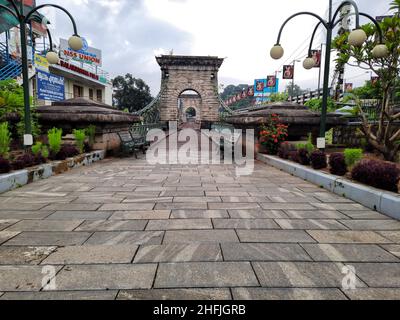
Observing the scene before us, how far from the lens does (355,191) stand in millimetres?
4176

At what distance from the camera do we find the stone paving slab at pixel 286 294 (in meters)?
1.84

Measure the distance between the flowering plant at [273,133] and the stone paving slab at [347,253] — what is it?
18.8 ft

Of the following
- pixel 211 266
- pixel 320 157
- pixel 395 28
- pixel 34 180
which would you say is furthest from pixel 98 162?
pixel 395 28

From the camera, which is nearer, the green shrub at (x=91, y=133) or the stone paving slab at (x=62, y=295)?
the stone paving slab at (x=62, y=295)

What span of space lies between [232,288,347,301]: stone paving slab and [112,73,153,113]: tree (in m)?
33.6

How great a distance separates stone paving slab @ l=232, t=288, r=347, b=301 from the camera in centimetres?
184

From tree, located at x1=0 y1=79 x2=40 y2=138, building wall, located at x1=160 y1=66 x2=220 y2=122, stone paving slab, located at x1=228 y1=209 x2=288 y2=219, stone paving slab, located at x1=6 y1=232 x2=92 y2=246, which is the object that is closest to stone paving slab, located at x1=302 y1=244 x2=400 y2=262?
stone paving slab, located at x1=228 y1=209 x2=288 y2=219

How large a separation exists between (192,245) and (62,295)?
119 cm

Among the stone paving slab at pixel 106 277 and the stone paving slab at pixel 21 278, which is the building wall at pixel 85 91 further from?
the stone paving slab at pixel 106 277

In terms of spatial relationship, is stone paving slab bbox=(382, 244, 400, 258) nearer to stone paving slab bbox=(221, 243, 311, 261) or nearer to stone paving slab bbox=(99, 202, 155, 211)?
stone paving slab bbox=(221, 243, 311, 261)

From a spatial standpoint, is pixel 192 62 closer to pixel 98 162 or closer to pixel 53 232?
pixel 98 162

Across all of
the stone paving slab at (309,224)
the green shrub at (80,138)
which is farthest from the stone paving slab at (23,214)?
the green shrub at (80,138)

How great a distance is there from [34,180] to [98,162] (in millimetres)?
2933
